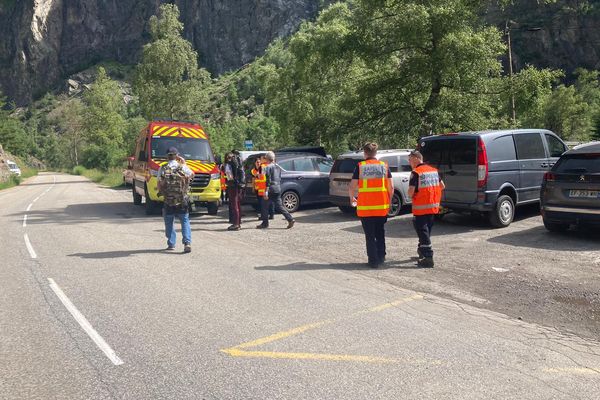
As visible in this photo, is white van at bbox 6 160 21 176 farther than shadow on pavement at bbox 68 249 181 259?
Yes

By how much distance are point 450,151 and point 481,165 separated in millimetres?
801

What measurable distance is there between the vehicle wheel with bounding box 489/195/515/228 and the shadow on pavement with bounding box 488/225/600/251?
51 cm

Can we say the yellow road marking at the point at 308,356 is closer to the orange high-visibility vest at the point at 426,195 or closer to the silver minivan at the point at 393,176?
the orange high-visibility vest at the point at 426,195

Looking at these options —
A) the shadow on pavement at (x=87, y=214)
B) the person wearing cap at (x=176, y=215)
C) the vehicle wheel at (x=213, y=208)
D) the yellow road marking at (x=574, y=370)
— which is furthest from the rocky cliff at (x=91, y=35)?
the yellow road marking at (x=574, y=370)

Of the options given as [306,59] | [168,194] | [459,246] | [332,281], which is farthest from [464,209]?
[306,59]

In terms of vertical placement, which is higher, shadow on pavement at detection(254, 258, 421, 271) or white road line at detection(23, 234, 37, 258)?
white road line at detection(23, 234, 37, 258)

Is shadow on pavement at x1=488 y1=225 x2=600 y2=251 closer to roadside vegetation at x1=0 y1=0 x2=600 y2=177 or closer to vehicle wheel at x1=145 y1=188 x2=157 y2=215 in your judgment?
roadside vegetation at x1=0 y1=0 x2=600 y2=177

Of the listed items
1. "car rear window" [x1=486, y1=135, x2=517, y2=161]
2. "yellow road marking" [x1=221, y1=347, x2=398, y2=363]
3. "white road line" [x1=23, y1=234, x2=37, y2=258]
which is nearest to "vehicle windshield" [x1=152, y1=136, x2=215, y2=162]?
"white road line" [x1=23, y1=234, x2=37, y2=258]

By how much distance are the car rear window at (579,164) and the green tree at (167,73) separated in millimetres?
27016

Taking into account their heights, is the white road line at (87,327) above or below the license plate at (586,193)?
below

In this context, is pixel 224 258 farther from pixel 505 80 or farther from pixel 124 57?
pixel 124 57

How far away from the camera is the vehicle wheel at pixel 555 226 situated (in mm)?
9867

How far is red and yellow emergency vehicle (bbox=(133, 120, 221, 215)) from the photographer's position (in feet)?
49.5

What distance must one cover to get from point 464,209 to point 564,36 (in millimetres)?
99149
